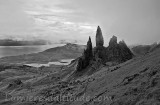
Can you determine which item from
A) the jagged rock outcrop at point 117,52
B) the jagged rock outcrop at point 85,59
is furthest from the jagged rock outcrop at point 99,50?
the jagged rock outcrop at point 85,59

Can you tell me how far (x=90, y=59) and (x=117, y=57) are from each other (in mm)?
9398

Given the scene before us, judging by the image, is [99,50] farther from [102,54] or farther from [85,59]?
[85,59]

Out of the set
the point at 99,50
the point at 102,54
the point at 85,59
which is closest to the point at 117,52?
the point at 102,54

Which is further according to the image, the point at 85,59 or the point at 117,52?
the point at 117,52

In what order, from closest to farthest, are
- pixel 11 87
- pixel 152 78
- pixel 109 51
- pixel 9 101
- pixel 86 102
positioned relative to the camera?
pixel 152 78 < pixel 86 102 < pixel 9 101 < pixel 11 87 < pixel 109 51

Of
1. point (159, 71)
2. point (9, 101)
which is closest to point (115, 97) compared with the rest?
point (159, 71)

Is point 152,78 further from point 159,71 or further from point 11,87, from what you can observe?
point 11,87

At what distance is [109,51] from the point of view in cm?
8175

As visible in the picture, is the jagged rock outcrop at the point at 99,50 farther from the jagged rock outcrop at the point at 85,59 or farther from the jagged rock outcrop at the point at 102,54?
the jagged rock outcrop at the point at 85,59

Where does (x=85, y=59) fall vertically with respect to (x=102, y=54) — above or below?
below

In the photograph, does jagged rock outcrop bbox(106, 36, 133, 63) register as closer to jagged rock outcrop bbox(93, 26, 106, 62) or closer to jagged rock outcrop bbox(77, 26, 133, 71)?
jagged rock outcrop bbox(77, 26, 133, 71)

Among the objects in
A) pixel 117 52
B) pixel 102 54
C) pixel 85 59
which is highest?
pixel 117 52

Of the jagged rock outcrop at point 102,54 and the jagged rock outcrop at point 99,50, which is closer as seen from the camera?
the jagged rock outcrop at point 102,54

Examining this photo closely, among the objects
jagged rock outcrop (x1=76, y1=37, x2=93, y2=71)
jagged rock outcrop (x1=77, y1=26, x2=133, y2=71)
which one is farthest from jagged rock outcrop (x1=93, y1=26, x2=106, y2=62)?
jagged rock outcrop (x1=76, y1=37, x2=93, y2=71)
